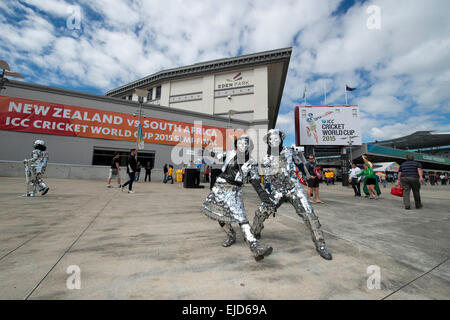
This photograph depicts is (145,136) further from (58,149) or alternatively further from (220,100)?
(220,100)

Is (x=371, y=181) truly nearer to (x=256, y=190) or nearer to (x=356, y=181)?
(x=356, y=181)

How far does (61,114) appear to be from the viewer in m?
14.4

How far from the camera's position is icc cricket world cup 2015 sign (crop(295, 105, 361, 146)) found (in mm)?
25516

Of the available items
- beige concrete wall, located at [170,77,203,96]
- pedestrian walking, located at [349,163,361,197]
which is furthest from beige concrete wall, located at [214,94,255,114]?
pedestrian walking, located at [349,163,361,197]

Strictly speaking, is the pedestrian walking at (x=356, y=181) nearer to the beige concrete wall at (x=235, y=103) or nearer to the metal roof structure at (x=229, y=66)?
the beige concrete wall at (x=235, y=103)

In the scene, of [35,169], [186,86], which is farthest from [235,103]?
[35,169]

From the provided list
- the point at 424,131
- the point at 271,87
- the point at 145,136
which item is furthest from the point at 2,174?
the point at 424,131

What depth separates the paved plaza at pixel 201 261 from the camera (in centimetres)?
155

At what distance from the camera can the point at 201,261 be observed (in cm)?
211

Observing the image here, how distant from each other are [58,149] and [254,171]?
56.6 feet

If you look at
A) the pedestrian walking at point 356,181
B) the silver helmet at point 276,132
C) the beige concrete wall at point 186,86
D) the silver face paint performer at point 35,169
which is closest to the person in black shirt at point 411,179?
the pedestrian walking at point 356,181

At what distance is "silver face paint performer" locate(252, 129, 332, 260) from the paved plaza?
1.16ft

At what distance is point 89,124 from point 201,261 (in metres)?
17.2

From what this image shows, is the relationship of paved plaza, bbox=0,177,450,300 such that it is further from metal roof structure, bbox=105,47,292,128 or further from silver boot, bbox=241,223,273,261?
metal roof structure, bbox=105,47,292,128
